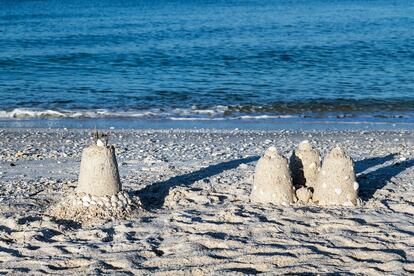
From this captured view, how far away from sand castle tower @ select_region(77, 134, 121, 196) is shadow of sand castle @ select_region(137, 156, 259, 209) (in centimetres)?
57

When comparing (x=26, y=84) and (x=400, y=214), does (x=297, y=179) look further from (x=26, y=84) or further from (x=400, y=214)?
(x=26, y=84)

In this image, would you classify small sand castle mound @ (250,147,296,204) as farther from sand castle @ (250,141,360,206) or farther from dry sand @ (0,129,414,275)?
dry sand @ (0,129,414,275)

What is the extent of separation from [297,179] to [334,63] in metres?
20.0

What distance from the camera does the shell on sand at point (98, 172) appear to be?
783 cm

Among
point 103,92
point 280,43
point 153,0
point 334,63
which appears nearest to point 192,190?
point 103,92

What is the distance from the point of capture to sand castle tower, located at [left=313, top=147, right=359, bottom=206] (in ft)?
26.2

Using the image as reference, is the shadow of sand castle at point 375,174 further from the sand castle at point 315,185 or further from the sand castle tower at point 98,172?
the sand castle tower at point 98,172

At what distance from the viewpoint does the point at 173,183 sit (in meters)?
9.38

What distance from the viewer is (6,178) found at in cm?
1001

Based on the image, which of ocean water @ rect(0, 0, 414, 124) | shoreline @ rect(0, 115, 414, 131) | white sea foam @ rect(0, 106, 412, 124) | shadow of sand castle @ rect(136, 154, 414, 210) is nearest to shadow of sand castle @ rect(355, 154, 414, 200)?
shadow of sand castle @ rect(136, 154, 414, 210)

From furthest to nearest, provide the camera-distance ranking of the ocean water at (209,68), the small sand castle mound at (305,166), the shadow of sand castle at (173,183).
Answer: the ocean water at (209,68)
the shadow of sand castle at (173,183)
the small sand castle mound at (305,166)

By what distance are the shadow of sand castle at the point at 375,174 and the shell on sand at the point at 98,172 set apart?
2.81 meters

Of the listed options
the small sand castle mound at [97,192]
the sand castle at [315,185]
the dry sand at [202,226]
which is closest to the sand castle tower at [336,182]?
the sand castle at [315,185]

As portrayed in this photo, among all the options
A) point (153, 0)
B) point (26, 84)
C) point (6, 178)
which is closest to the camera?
point (6, 178)
